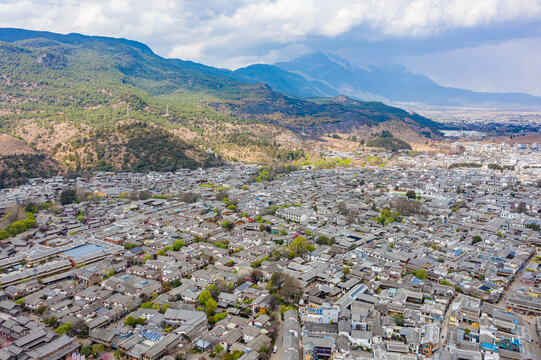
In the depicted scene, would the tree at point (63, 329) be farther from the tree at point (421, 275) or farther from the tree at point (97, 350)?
the tree at point (421, 275)

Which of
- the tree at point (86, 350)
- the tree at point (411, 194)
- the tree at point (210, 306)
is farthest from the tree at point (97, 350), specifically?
the tree at point (411, 194)

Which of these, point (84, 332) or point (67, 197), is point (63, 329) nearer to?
point (84, 332)

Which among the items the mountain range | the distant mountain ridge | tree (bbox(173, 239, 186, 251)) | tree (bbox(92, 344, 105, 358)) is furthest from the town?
the distant mountain ridge

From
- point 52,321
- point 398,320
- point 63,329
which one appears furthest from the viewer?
point 398,320

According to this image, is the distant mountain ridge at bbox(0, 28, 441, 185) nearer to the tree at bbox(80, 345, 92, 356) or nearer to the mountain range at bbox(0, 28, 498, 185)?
the mountain range at bbox(0, 28, 498, 185)

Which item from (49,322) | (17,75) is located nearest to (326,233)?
(49,322)

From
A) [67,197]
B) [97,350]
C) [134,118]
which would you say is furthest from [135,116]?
[97,350]

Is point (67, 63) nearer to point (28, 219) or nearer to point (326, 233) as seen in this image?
point (28, 219)
